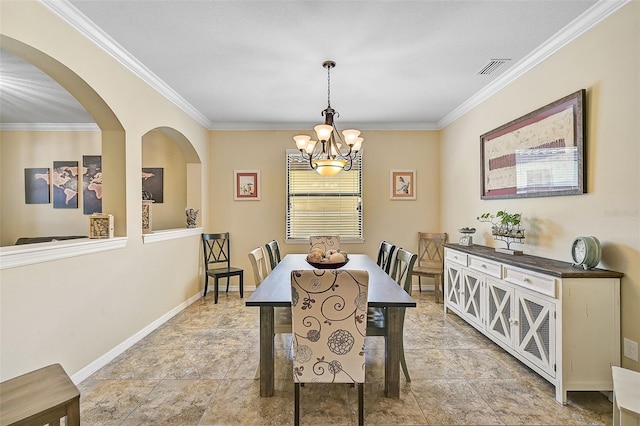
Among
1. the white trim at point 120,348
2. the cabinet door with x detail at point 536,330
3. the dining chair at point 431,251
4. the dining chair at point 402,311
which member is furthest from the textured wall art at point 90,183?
the cabinet door with x detail at point 536,330

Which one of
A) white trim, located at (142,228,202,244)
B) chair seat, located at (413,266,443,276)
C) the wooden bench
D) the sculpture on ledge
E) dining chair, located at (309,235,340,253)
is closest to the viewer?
the wooden bench

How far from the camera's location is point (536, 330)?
233 cm

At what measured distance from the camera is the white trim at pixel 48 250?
191 centimetres

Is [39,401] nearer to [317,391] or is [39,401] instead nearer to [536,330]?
[317,391]

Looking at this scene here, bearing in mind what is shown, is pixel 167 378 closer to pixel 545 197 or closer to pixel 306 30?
pixel 306 30

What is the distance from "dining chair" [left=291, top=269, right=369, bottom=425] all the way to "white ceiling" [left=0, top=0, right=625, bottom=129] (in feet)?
6.04

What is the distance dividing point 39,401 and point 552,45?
3998mm

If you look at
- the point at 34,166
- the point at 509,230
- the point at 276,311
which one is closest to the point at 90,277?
the point at 276,311

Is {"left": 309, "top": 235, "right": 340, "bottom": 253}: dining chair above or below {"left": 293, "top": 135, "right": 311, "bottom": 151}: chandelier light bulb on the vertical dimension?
below

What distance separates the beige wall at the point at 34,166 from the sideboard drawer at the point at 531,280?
18.9 feet

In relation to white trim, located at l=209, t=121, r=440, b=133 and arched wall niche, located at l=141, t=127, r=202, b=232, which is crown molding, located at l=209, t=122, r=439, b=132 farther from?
arched wall niche, located at l=141, t=127, r=202, b=232

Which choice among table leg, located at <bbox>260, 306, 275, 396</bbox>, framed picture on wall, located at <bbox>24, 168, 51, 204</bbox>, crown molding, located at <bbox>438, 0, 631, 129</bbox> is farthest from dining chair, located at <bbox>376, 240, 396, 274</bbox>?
framed picture on wall, located at <bbox>24, 168, 51, 204</bbox>

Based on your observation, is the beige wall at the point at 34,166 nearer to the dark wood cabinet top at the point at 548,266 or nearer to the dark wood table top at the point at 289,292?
the dark wood table top at the point at 289,292

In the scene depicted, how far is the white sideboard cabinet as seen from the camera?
2.09 meters
